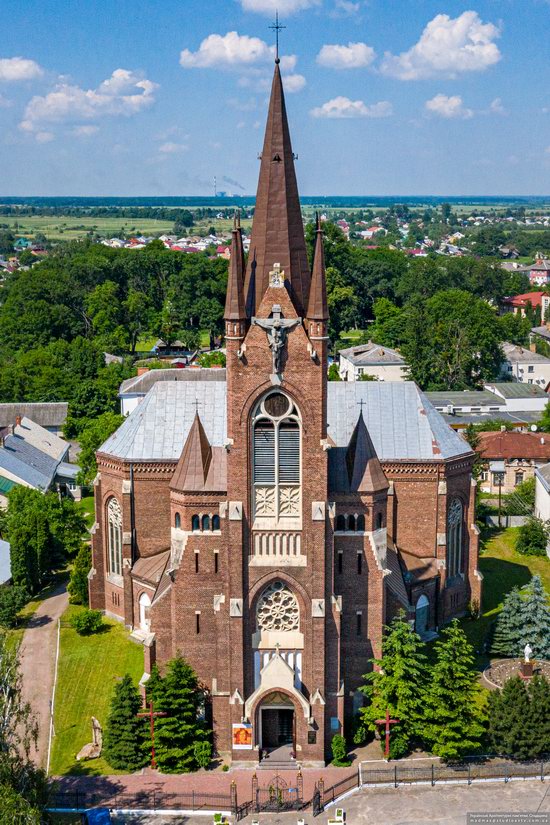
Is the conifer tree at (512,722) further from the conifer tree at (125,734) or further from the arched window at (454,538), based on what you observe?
the conifer tree at (125,734)

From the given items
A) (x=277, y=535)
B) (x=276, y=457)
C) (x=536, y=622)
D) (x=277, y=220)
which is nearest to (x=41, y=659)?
(x=277, y=535)

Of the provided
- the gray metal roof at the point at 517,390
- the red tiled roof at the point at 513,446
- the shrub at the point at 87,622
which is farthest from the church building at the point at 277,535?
the gray metal roof at the point at 517,390

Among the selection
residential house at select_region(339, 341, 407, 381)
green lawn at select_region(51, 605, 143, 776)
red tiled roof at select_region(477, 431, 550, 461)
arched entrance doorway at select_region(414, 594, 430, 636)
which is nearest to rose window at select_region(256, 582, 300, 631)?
green lawn at select_region(51, 605, 143, 776)

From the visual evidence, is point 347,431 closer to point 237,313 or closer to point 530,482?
point 237,313

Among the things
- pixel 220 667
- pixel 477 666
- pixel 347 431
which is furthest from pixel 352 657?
pixel 347 431

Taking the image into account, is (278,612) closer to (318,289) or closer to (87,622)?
(318,289)

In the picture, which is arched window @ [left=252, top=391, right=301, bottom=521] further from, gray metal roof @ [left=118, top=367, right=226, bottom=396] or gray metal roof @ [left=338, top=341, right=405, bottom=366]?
gray metal roof @ [left=338, top=341, right=405, bottom=366]
